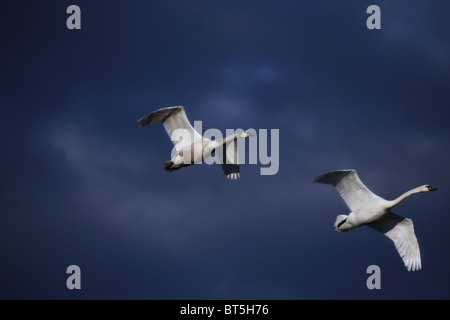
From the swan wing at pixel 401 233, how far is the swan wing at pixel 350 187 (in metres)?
1.46

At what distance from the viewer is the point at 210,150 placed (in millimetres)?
39156

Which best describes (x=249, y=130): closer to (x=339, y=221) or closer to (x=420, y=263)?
(x=339, y=221)

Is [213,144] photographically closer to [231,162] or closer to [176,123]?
[176,123]

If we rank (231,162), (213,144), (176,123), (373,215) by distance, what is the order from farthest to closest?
(231,162) < (176,123) < (213,144) < (373,215)

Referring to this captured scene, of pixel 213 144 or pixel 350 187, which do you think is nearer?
pixel 350 187

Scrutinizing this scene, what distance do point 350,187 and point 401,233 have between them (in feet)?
13.2

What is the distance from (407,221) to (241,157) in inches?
393

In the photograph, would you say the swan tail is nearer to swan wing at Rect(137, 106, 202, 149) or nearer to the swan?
swan wing at Rect(137, 106, 202, 149)

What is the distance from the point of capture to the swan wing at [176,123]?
1544 inches

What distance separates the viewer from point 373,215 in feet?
126

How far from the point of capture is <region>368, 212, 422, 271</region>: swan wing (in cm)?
3925

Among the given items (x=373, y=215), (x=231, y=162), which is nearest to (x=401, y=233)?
(x=373, y=215)

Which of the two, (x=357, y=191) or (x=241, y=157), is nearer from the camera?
Answer: (x=357, y=191)

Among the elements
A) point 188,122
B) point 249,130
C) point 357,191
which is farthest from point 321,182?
point 188,122
